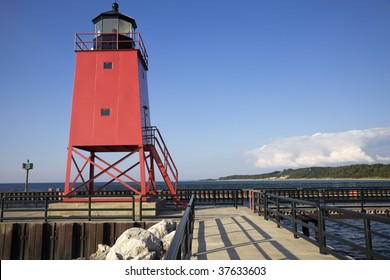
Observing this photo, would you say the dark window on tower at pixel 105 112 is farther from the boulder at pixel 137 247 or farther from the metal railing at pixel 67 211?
the boulder at pixel 137 247

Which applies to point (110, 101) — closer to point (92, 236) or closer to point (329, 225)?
point (92, 236)

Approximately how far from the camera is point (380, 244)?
1589 cm

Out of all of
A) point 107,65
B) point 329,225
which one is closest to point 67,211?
point 107,65

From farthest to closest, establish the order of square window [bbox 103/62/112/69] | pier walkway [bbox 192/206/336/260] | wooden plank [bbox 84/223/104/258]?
1. square window [bbox 103/62/112/69]
2. wooden plank [bbox 84/223/104/258]
3. pier walkway [bbox 192/206/336/260]

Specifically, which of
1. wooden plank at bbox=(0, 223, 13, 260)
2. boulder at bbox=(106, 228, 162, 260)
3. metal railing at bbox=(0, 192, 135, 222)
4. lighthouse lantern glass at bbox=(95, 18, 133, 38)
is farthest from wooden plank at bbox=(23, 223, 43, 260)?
lighthouse lantern glass at bbox=(95, 18, 133, 38)

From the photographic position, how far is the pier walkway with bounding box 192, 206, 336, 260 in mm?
6855

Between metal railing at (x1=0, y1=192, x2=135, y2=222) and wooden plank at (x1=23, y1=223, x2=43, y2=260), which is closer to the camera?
wooden plank at (x1=23, y1=223, x2=43, y2=260)

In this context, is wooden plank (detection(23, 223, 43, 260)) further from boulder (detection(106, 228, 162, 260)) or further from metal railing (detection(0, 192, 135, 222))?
boulder (detection(106, 228, 162, 260))

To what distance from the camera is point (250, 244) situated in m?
8.11

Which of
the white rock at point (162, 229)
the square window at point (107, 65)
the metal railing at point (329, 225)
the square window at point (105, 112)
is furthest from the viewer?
the square window at point (107, 65)

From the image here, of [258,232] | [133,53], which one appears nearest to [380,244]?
[258,232]

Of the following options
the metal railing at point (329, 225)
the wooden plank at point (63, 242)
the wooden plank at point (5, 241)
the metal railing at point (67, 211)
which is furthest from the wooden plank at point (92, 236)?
the metal railing at point (329, 225)

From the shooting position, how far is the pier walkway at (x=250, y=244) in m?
6.86
